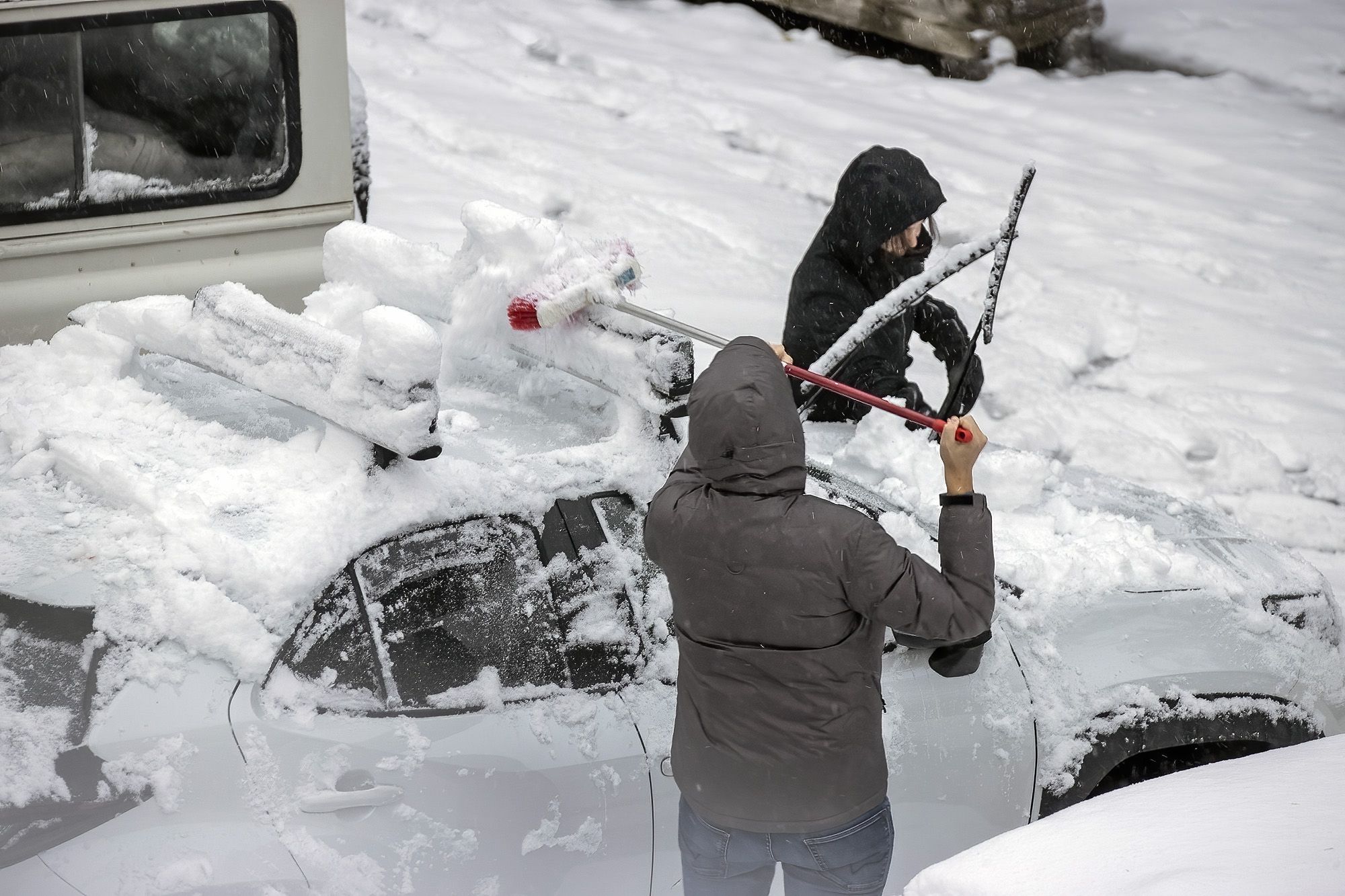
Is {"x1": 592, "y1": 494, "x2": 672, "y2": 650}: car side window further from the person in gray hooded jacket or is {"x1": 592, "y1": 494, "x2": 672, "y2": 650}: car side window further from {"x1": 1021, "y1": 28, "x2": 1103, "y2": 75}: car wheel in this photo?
{"x1": 1021, "y1": 28, "x2": 1103, "y2": 75}: car wheel

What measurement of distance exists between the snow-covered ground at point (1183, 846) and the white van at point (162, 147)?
3447 mm

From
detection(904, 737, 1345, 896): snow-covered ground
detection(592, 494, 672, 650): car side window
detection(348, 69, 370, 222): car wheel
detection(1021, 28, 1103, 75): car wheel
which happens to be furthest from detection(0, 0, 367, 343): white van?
detection(1021, 28, 1103, 75): car wheel

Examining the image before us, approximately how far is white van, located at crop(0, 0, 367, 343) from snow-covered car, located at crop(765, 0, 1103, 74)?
706 centimetres

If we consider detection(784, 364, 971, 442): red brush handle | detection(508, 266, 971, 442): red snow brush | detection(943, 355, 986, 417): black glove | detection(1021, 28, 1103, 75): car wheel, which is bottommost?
detection(943, 355, 986, 417): black glove

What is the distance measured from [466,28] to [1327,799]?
32.5ft

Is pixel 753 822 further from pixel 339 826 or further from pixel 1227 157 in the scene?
pixel 1227 157

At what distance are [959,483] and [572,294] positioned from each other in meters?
1.09

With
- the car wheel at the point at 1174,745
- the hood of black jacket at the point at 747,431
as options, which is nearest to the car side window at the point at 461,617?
the hood of black jacket at the point at 747,431

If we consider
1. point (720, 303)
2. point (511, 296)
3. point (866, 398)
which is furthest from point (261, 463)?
point (720, 303)

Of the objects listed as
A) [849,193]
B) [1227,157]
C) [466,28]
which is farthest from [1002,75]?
[849,193]

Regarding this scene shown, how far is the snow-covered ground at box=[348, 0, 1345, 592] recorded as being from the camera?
5.67 meters

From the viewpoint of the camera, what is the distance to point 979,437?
2.22 meters

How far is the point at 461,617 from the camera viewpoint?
99.7 inches

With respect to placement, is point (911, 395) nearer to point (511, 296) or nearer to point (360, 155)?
point (511, 296)
